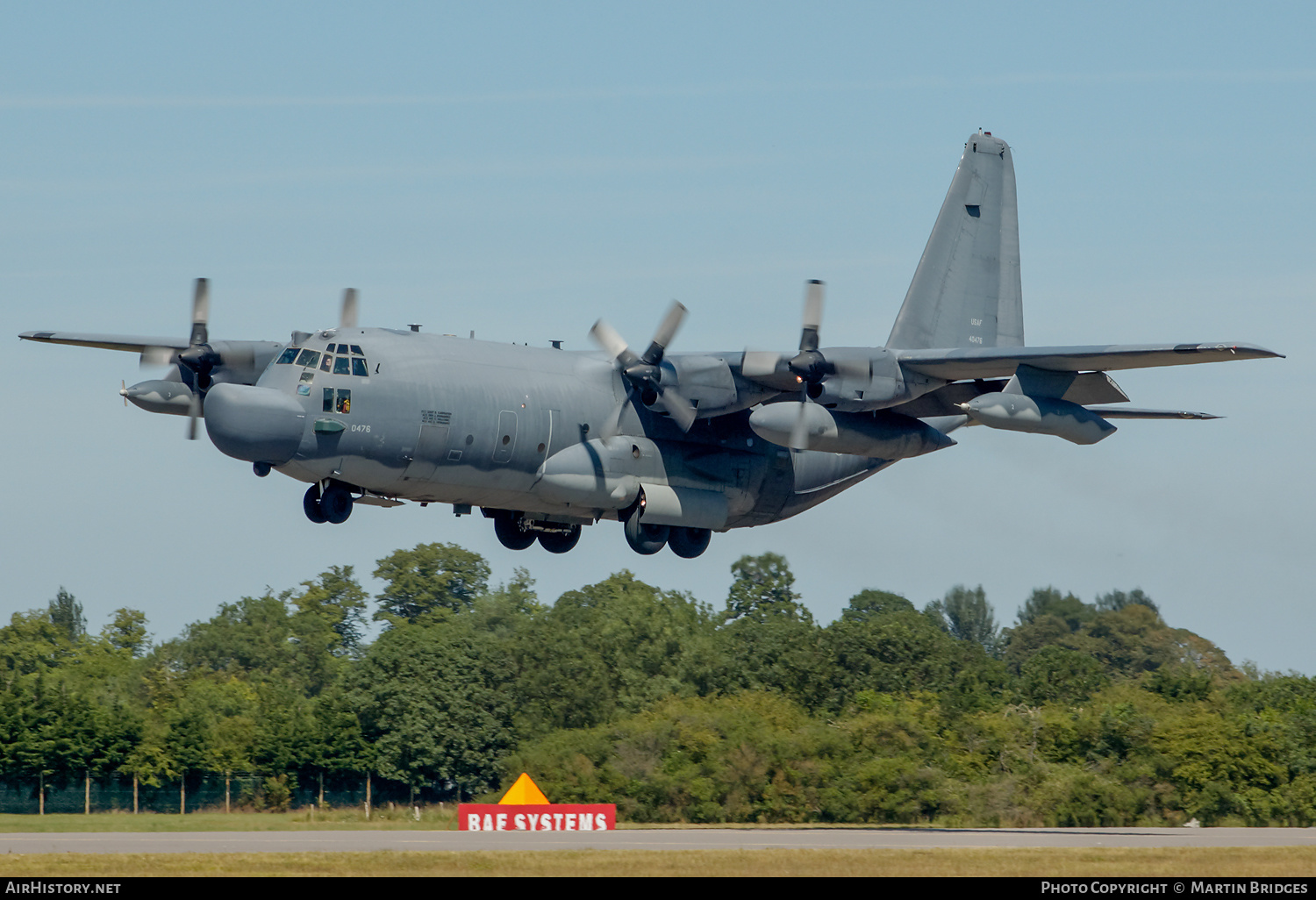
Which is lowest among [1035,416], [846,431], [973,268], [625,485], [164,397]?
[625,485]

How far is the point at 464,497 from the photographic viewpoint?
2719 centimetres

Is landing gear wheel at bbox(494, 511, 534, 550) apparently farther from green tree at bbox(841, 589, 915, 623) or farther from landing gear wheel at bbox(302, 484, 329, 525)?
green tree at bbox(841, 589, 915, 623)

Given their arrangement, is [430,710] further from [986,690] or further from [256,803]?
[986,690]

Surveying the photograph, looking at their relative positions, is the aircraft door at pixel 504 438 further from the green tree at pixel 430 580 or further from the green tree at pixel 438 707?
the green tree at pixel 430 580

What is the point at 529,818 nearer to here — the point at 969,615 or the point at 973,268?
the point at 973,268

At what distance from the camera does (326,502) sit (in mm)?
25984

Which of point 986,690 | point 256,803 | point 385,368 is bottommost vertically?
point 256,803

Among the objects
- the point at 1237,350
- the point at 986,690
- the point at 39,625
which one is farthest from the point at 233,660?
the point at 1237,350

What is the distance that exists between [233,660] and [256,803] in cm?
3216

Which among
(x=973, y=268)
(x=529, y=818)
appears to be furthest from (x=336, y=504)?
(x=973, y=268)

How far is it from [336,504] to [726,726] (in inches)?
650

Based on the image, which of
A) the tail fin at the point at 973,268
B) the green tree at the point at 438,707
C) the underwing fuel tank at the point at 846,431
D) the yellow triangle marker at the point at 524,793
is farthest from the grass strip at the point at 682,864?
the green tree at the point at 438,707

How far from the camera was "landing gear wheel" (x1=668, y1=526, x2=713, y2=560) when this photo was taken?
1158 inches

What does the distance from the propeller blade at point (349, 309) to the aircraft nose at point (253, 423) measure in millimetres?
2910
